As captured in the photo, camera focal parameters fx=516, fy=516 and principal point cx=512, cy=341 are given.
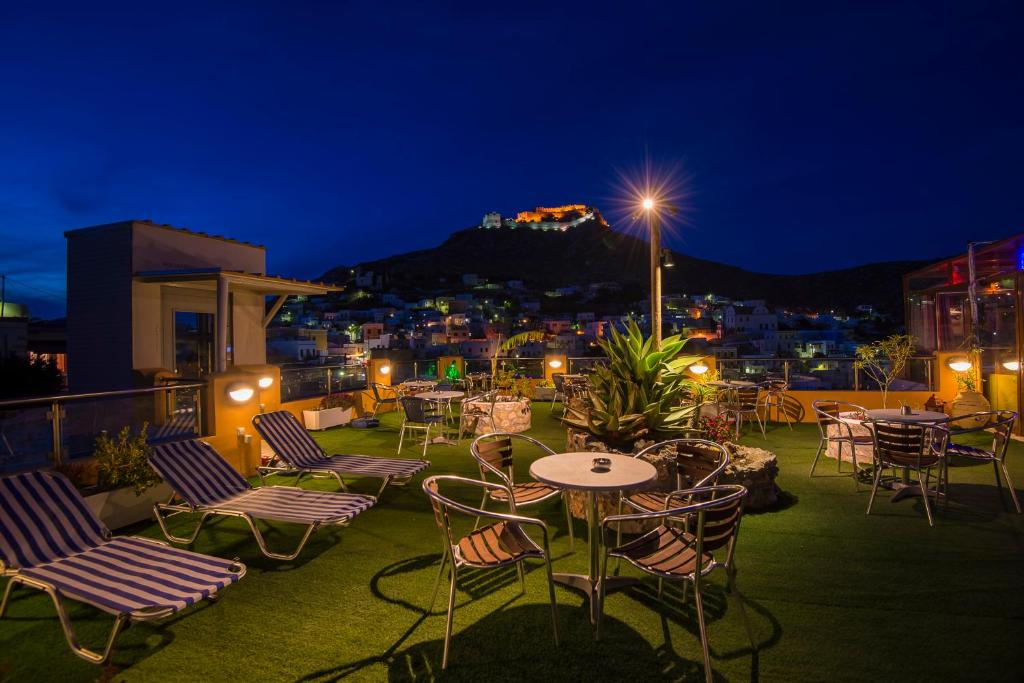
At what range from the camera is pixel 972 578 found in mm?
3488

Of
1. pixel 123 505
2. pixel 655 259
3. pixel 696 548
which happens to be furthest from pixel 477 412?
pixel 696 548

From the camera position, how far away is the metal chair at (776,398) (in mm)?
9883

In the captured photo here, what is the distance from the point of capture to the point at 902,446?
4.89 m

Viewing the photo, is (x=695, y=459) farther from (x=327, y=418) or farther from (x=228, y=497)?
(x=327, y=418)

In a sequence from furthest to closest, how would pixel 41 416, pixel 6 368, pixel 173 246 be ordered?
pixel 6 368 < pixel 173 246 < pixel 41 416

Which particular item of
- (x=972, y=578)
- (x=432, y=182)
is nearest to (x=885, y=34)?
(x=972, y=578)

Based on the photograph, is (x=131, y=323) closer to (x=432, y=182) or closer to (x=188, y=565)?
(x=188, y=565)

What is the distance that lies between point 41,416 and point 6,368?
2365 cm

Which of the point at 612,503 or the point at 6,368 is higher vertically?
the point at 6,368

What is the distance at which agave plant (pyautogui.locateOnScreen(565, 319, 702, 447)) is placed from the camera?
517 cm

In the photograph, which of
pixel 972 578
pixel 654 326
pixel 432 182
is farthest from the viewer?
pixel 432 182

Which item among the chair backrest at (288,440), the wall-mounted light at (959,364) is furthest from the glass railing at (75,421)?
the wall-mounted light at (959,364)

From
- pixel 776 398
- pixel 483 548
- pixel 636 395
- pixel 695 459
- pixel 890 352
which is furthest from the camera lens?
pixel 776 398

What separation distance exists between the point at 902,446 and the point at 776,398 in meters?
5.88
